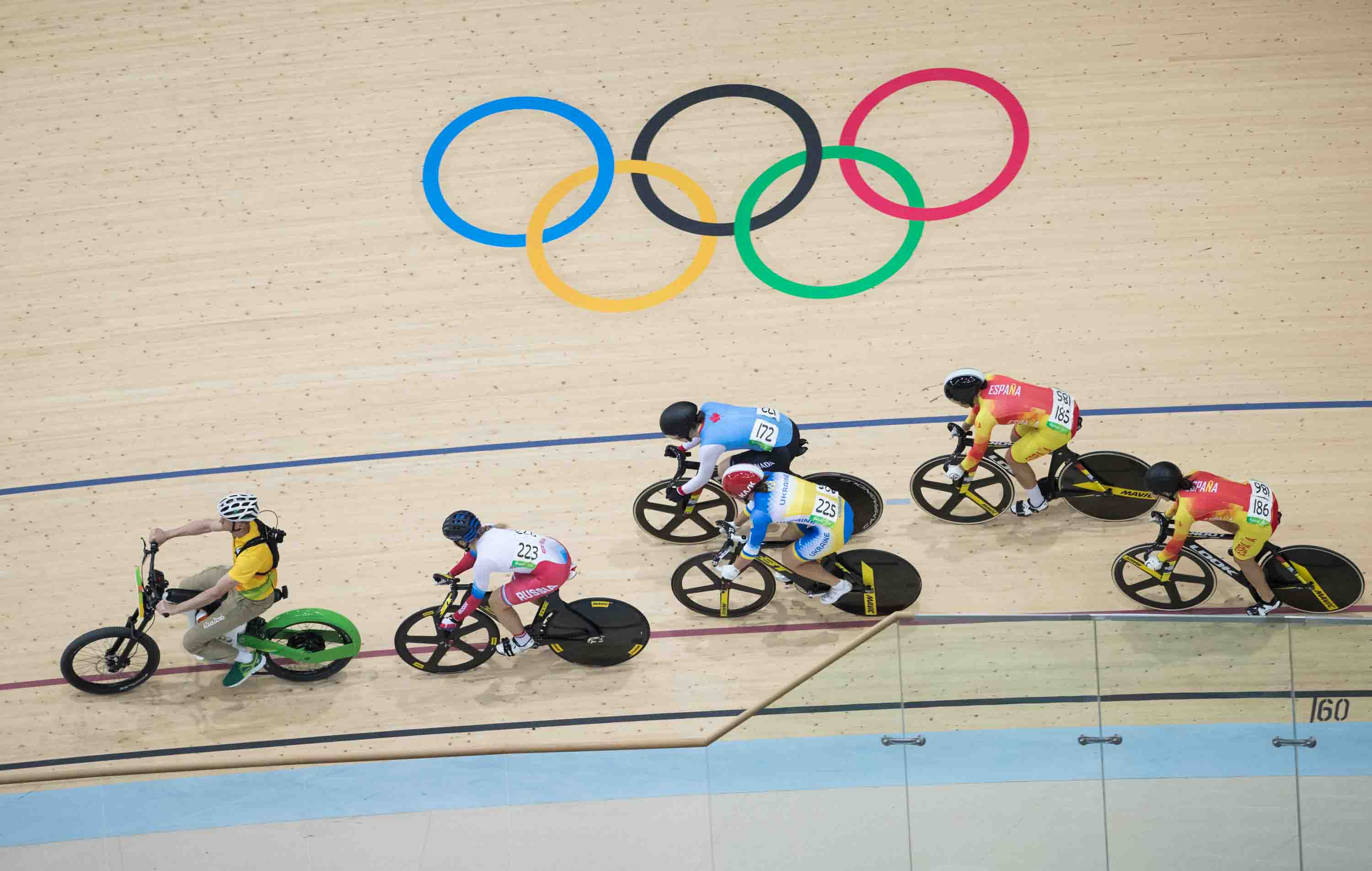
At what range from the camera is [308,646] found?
Answer: 254 inches

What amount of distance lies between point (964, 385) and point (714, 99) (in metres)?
3.37

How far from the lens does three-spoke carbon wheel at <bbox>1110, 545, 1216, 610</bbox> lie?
255 inches

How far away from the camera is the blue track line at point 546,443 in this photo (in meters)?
7.41

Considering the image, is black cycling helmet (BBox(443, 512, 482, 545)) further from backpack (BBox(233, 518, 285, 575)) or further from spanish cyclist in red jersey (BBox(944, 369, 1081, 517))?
spanish cyclist in red jersey (BBox(944, 369, 1081, 517))

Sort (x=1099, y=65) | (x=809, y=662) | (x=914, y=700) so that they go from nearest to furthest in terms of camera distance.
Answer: (x=914, y=700), (x=809, y=662), (x=1099, y=65)

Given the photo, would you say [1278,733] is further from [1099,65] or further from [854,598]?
[1099,65]

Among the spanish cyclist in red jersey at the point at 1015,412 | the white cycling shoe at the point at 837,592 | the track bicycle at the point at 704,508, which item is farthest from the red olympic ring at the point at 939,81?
the white cycling shoe at the point at 837,592

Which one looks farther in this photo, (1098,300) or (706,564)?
(1098,300)

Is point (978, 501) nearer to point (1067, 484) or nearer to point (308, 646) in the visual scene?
point (1067, 484)

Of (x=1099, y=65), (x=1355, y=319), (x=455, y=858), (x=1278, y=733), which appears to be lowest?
(x=455, y=858)

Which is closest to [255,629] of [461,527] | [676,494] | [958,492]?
[461,527]

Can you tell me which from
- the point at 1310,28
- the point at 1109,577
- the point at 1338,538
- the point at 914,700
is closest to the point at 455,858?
the point at 914,700

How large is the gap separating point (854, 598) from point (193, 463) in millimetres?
4465

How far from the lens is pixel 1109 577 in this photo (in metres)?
6.71
